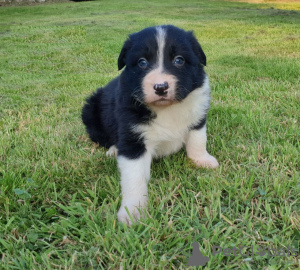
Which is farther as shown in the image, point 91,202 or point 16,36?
point 16,36

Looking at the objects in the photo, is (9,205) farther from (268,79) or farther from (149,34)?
(268,79)

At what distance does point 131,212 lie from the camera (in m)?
2.33

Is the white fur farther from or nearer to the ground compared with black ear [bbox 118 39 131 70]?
nearer to the ground

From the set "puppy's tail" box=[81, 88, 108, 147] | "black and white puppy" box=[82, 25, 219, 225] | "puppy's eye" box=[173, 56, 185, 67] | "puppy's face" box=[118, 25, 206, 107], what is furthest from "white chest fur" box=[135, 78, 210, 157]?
"puppy's tail" box=[81, 88, 108, 147]

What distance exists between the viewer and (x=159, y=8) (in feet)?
69.1

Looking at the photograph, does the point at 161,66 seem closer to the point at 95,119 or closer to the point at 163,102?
the point at 163,102

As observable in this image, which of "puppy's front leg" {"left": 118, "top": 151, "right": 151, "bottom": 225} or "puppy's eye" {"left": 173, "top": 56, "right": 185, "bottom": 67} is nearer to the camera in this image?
"puppy's front leg" {"left": 118, "top": 151, "right": 151, "bottom": 225}

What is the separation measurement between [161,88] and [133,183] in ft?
2.47

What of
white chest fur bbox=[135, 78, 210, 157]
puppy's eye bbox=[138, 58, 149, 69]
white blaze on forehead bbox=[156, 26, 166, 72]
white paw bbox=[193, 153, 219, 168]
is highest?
white blaze on forehead bbox=[156, 26, 166, 72]

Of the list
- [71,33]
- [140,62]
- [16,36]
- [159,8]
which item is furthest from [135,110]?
[159,8]

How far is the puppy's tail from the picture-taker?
11.8 feet

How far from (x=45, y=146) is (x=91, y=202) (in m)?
1.31

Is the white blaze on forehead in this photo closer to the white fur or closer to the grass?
the white fur

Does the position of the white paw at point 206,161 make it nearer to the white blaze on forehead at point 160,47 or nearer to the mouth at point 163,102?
the mouth at point 163,102
